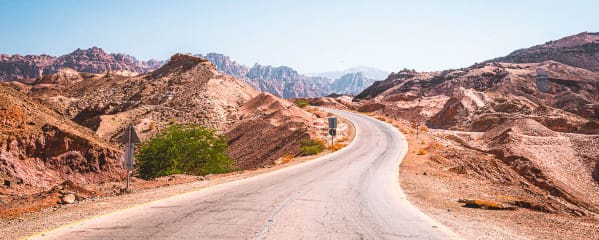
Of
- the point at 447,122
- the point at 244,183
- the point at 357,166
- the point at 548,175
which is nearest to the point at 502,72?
the point at 447,122

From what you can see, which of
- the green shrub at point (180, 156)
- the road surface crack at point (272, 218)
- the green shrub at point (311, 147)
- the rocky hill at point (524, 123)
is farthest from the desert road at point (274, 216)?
the green shrub at point (311, 147)

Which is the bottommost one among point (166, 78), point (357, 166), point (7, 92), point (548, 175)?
point (548, 175)

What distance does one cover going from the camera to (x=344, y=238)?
6730mm

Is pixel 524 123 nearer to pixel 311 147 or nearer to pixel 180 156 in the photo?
pixel 311 147

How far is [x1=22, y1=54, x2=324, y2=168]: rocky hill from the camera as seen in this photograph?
138 ft

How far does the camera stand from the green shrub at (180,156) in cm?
2659

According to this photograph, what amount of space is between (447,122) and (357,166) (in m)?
48.1

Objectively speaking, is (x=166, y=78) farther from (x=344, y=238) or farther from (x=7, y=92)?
(x=344, y=238)

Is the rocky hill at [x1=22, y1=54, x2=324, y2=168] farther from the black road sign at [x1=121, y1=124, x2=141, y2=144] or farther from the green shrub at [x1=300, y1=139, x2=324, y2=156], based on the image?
the black road sign at [x1=121, y1=124, x2=141, y2=144]

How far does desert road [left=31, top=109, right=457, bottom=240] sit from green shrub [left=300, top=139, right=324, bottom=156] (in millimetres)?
17189

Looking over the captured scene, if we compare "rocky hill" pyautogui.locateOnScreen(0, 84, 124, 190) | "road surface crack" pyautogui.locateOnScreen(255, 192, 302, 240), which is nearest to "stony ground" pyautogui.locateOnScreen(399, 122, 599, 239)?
"road surface crack" pyautogui.locateOnScreen(255, 192, 302, 240)

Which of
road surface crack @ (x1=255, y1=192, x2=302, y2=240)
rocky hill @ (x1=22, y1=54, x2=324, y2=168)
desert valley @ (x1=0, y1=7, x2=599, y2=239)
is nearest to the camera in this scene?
road surface crack @ (x1=255, y1=192, x2=302, y2=240)

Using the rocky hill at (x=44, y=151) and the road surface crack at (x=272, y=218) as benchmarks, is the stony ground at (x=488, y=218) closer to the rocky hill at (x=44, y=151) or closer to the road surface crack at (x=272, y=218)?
the road surface crack at (x=272, y=218)

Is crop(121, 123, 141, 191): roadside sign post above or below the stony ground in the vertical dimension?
above
